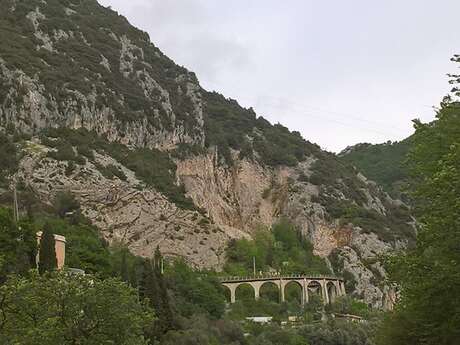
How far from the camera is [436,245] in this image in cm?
1786

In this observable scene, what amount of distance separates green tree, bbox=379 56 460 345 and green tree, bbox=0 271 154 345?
746cm

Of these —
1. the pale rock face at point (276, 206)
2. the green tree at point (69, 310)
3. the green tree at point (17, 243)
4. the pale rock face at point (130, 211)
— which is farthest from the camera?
the pale rock face at point (276, 206)

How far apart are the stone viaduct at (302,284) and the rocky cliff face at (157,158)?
4535mm

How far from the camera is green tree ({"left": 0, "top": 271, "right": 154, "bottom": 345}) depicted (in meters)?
20.2

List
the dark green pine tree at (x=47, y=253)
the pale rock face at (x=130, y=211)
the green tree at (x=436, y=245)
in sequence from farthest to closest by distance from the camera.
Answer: the pale rock face at (x=130, y=211) < the dark green pine tree at (x=47, y=253) < the green tree at (x=436, y=245)

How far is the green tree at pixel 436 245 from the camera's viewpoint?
1698cm

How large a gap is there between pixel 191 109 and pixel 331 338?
5923 cm

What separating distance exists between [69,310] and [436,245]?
966 centimetres

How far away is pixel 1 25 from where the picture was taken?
103 meters

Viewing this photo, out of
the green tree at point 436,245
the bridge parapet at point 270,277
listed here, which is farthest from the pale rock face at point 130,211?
the green tree at point 436,245

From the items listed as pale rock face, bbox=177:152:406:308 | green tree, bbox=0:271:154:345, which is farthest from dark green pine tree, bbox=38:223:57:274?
pale rock face, bbox=177:152:406:308

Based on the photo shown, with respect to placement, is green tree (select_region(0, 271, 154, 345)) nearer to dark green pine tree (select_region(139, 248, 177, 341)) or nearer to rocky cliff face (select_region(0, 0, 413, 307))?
dark green pine tree (select_region(139, 248, 177, 341))

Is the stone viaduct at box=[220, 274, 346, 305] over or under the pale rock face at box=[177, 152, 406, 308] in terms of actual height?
under

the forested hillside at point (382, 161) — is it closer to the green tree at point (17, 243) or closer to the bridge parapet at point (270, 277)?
the bridge parapet at point (270, 277)
